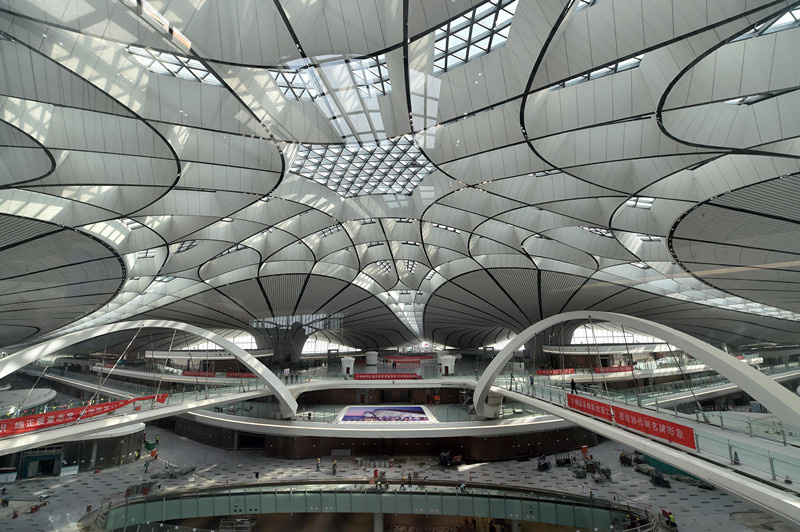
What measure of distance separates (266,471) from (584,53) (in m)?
32.6

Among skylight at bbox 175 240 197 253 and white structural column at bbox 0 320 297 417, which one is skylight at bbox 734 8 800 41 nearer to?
white structural column at bbox 0 320 297 417

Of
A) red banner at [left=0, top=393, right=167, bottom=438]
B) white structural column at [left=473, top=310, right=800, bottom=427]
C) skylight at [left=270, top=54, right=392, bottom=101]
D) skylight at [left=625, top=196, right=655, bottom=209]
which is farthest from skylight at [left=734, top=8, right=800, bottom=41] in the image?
red banner at [left=0, top=393, right=167, bottom=438]

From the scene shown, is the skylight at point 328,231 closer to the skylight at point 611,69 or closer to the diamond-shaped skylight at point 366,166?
the diamond-shaped skylight at point 366,166

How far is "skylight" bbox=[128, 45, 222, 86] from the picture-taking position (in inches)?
517

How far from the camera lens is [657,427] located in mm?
14500

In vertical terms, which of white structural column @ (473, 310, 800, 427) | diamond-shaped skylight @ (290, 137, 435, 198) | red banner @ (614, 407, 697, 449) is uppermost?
diamond-shaped skylight @ (290, 137, 435, 198)

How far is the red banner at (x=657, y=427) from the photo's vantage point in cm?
1320

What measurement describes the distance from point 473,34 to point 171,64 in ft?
32.4

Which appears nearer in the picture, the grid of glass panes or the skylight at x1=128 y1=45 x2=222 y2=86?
the skylight at x1=128 y1=45 x2=222 y2=86

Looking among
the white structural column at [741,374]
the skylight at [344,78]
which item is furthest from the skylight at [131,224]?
the white structural column at [741,374]

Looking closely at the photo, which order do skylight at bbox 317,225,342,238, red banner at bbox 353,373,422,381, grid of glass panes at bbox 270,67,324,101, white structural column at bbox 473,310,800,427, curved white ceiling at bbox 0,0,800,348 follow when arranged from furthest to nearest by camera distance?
1. red banner at bbox 353,373,422,381
2. skylight at bbox 317,225,342,238
3. grid of glass panes at bbox 270,67,324,101
4. white structural column at bbox 473,310,800,427
5. curved white ceiling at bbox 0,0,800,348

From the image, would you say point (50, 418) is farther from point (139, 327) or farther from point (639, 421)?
point (639, 421)

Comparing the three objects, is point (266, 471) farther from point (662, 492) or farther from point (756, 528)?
point (756, 528)

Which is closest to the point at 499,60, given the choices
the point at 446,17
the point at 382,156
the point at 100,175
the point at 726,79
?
the point at 446,17
